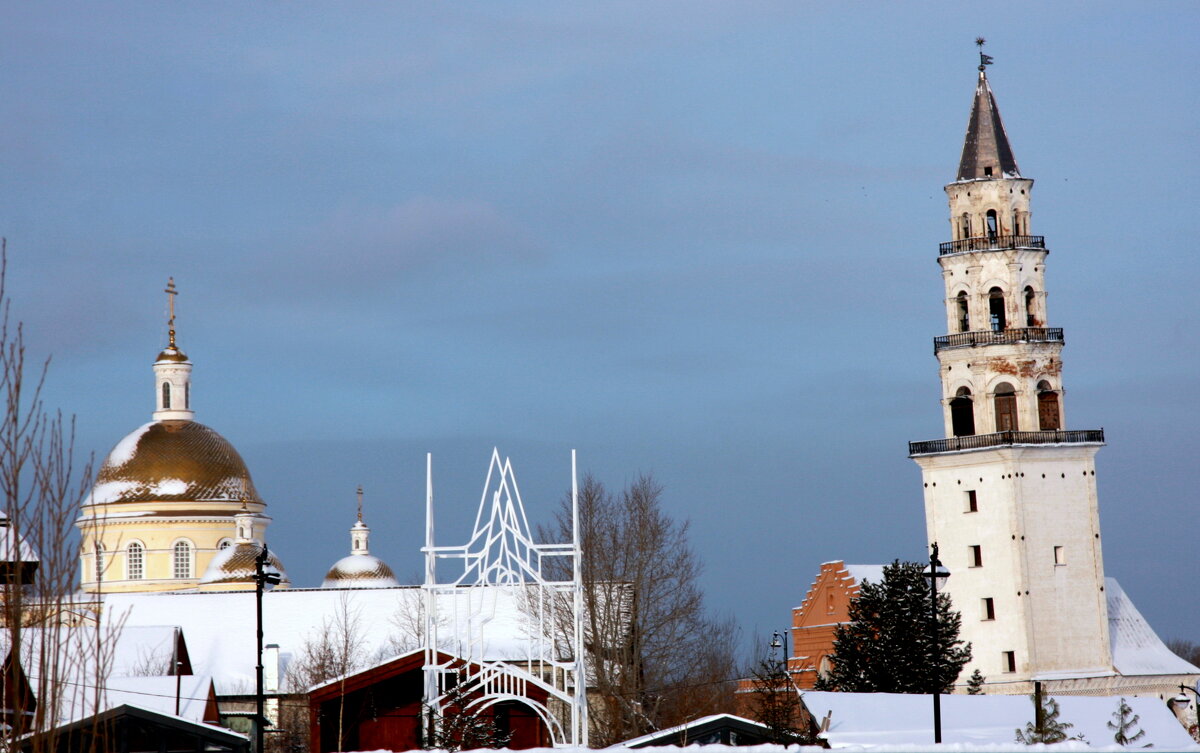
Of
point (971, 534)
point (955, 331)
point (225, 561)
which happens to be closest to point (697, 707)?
point (971, 534)

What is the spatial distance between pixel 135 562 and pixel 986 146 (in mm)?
42322

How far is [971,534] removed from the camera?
64.4 meters

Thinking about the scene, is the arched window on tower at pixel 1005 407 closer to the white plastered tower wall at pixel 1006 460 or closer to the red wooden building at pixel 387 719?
the white plastered tower wall at pixel 1006 460

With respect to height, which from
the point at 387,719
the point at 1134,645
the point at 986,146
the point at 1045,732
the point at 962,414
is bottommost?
the point at 1045,732

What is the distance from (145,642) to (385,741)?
25.7ft

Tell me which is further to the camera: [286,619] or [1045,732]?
[286,619]

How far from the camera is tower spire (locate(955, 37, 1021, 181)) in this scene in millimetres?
67562

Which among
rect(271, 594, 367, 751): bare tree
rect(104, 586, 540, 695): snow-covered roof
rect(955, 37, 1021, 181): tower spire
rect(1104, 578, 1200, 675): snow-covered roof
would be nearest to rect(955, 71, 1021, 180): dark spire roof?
rect(955, 37, 1021, 181): tower spire

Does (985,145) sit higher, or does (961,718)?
(985,145)

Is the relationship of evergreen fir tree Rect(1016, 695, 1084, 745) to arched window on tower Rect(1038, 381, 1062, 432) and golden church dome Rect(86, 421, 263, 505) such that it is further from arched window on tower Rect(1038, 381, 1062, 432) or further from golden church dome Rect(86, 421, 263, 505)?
golden church dome Rect(86, 421, 263, 505)

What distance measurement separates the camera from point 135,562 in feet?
263

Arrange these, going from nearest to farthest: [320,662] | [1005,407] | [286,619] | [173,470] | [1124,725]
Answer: [1124,725] → [320,662] → [286,619] → [1005,407] → [173,470]

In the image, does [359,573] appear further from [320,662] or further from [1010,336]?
[1010,336]

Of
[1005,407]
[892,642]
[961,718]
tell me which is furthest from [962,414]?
[961,718]
